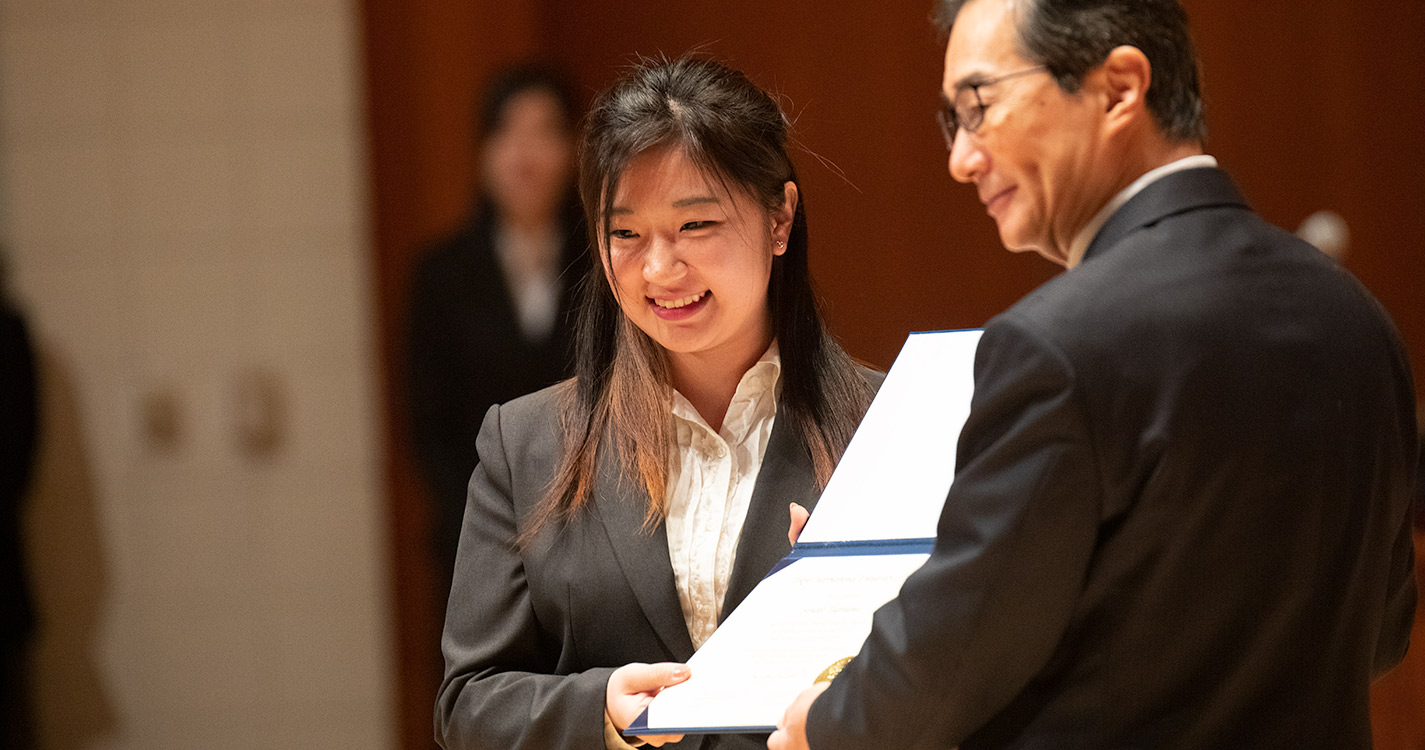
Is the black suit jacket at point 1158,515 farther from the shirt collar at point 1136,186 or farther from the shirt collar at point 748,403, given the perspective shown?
the shirt collar at point 748,403

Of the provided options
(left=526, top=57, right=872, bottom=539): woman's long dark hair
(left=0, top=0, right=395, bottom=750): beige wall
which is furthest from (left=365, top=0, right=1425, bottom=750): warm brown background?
(left=526, top=57, right=872, bottom=539): woman's long dark hair

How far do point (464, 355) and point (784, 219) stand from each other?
1.90m

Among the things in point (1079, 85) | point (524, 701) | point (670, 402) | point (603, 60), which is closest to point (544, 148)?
point (603, 60)

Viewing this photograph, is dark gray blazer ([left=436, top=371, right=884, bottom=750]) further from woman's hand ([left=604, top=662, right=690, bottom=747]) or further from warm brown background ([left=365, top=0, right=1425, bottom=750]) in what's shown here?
warm brown background ([left=365, top=0, right=1425, bottom=750])

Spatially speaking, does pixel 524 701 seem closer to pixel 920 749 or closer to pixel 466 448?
pixel 920 749

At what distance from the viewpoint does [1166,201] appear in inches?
44.4

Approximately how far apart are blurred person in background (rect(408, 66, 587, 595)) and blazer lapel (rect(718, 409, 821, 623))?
1.86 m

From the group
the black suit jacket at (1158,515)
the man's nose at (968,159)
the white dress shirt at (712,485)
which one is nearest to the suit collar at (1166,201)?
the black suit jacket at (1158,515)

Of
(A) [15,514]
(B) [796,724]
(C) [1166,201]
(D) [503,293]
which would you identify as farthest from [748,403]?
(A) [15,514]

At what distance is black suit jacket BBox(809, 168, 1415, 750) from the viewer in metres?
1.03

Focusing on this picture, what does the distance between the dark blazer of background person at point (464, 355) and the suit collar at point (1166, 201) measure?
7.57 feet

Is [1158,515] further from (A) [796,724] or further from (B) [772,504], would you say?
(B) [772,504]

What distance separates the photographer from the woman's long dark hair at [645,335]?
60.6 inches

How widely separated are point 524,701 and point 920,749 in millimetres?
504
